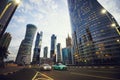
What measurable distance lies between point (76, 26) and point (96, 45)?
184 ft

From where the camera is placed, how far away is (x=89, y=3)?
156 metres

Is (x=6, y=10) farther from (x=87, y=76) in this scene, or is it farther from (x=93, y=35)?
(x=93, y=35)

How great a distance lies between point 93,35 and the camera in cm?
13425

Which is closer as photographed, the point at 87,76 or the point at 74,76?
the point at 87,76

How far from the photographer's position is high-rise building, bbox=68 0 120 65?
10894 centimetres

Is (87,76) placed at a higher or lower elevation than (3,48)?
lower

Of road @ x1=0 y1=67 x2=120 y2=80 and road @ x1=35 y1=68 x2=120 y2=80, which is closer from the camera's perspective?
road @ x1=35 y1=68 x2=120 y2=80

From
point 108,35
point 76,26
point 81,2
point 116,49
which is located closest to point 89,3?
point 81,2

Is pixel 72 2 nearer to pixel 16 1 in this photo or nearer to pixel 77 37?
pixel 77 37

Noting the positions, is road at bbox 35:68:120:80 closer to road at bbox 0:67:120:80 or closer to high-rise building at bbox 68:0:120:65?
road at bbox 0:67:120:80

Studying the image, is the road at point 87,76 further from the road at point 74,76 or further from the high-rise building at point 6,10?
the high-rise building at point 6,10

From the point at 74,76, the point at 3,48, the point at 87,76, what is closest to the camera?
the point at 87,76

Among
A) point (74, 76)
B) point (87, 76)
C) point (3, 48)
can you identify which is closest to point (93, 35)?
point (3, 48)

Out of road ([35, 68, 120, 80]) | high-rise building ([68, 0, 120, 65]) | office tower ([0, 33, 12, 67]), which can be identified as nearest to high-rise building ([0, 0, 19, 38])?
road ([35, 68, 120, 80])
